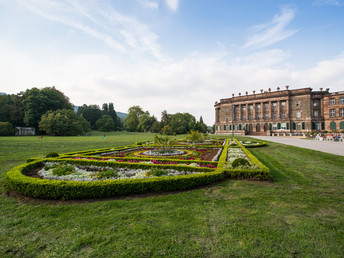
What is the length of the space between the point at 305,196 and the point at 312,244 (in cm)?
264

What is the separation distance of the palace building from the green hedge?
44986 millimetres

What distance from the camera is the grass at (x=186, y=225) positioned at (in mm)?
3115

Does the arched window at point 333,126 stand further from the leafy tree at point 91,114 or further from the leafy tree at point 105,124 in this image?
the leafy tree at point 91,114

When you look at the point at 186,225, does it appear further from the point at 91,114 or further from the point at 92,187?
the point at 91,114

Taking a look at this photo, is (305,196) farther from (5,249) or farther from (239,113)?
(239,113)

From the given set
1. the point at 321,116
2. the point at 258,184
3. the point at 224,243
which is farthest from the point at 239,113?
the point at 224,243

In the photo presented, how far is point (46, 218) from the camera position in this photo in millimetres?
4332

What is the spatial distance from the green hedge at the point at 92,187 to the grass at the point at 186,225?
1.06ft

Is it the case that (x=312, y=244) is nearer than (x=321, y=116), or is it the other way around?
(x=312, y=244)

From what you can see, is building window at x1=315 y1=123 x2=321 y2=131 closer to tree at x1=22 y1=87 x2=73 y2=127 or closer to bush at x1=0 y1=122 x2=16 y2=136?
tree at x1=22 y1=87 x2=73 y2=127

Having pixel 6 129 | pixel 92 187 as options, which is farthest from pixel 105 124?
pixel 92 187

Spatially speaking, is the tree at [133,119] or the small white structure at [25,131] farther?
the tree at [133,119]

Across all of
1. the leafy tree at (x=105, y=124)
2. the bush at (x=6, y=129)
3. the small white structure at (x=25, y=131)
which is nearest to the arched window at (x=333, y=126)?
the leafy tree at (x=105, y=124)

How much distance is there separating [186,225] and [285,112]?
6084 cm
